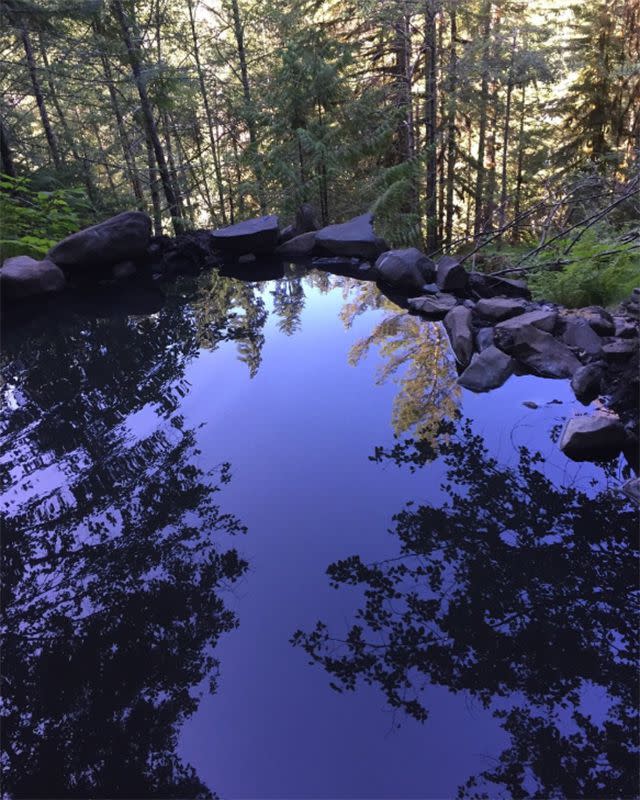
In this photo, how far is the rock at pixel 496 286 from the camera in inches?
210

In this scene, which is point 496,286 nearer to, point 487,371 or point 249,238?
point 487,371

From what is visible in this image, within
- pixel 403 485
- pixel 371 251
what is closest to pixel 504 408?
pixel 403 485

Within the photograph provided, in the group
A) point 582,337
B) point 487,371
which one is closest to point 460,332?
point 487,371

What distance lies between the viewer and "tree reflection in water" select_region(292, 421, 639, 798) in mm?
1546

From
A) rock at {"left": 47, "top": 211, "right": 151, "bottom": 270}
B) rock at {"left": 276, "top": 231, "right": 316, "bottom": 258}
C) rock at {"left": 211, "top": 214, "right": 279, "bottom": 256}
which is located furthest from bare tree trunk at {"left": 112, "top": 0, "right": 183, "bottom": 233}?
rock at {"left": 276, "top": 231, "right": 316, "bottom": 258}

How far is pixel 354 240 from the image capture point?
7242 millimetres

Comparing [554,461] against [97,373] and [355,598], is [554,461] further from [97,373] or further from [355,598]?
[97,373]

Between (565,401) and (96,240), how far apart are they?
20.5ft

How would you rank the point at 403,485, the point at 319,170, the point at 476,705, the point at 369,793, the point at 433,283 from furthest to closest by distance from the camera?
the point at 319,170 → the point at 433,283 → the point at 403,485 → the point at 476,705 → the point at 369,793

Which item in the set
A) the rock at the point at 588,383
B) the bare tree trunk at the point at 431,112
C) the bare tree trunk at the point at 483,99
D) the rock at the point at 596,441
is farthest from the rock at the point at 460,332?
the bare tree trunk at the point at 483,99

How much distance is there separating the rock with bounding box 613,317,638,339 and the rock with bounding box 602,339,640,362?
0.91 ft

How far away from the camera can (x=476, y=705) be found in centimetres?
167

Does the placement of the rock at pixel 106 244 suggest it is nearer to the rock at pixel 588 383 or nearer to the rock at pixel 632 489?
the rock at pixel 588 383

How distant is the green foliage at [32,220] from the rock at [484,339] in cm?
600
